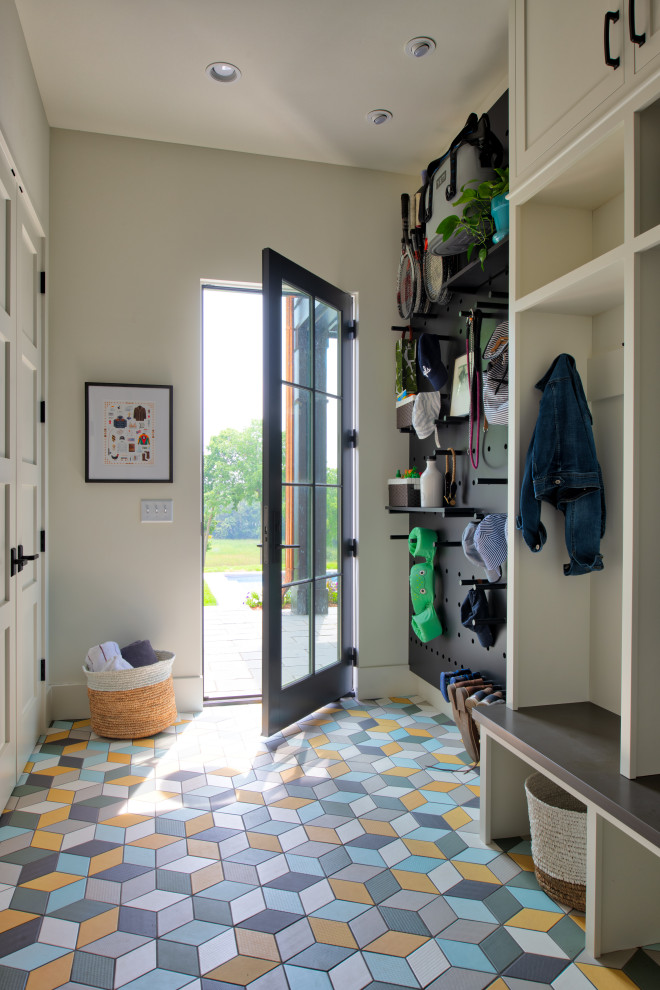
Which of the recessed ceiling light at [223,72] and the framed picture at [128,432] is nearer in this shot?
the recessed ceiling light at [223,72]

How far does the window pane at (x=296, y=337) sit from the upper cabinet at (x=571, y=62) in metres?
1.26

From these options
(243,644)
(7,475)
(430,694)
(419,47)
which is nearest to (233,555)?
(243,644)

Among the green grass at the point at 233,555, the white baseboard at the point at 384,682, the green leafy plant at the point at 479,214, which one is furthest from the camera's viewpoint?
the green grass at the point at 233,555

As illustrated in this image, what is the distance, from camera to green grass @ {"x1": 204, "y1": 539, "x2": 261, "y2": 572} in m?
8.03

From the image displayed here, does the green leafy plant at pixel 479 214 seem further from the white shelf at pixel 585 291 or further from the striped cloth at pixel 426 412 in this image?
the striped cloth at pixel 426 412

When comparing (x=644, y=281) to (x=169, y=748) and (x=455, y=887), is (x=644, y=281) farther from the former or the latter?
(x=169, y=748)

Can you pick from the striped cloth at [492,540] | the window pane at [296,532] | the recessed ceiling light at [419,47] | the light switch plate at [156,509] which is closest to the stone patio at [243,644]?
the window pane at [296,532]

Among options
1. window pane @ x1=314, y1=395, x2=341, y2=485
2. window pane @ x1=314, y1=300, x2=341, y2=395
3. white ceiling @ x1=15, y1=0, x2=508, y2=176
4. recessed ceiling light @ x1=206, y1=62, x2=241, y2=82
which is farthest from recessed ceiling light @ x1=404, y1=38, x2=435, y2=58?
window pane @ x1=314, y1=395, x2=341, y2=485

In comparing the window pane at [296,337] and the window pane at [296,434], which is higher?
the window pane at [296,337]

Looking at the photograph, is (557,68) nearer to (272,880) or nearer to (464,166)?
(464,166)

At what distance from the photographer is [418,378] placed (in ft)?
10.9

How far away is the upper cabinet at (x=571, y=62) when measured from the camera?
4.73ft

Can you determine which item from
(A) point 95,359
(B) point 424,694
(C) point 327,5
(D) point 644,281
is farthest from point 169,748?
(C) point 327,5

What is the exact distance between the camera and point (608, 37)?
1.49m
